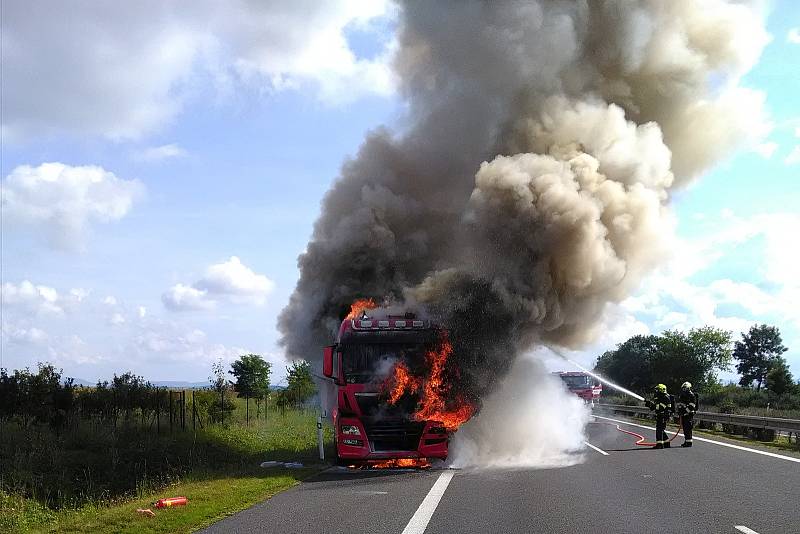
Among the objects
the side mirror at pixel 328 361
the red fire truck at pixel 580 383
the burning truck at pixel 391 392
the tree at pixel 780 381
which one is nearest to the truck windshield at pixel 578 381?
the red fire truck at pixel 580 383

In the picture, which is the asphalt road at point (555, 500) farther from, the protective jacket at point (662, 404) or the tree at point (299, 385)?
the tree at point (299, 385)

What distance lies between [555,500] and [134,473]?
39.2 feet

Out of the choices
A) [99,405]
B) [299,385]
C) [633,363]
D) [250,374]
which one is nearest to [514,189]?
[99,405]

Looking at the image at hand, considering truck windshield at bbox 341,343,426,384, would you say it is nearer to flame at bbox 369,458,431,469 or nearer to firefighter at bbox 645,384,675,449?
flame at bbox 369,458,431,469

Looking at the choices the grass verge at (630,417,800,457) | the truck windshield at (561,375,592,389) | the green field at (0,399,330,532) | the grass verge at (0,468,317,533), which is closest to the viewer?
the grass verge at (0,468,317,533)

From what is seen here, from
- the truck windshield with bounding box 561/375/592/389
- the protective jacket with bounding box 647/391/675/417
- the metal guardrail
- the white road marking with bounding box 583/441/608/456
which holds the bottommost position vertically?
the white road marking with bounding box 583/441/608/456

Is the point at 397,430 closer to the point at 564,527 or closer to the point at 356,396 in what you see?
the point at 356,396

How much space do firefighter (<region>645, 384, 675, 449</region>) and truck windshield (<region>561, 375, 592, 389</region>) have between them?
1602 centimetres

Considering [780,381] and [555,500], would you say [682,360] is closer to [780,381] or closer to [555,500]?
[780,381]

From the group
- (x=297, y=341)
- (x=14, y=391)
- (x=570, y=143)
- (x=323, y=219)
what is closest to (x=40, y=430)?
(x=14, y=391)

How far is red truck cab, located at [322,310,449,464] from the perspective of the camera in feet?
43.2

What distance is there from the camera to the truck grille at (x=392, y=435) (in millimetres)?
13148

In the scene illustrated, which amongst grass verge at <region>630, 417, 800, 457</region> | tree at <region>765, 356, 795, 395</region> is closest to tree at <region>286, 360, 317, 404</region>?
grass verge at <region>630, 417, 800, 457</region>

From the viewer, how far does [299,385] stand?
39.8 m
